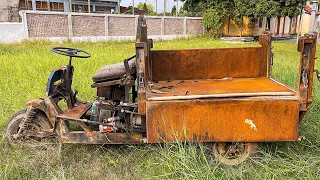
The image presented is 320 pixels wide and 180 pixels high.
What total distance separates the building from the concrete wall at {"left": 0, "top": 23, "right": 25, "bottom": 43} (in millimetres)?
4298

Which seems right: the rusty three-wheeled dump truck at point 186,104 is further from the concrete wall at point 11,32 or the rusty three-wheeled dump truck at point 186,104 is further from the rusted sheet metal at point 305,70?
the concrete wall at point 11,32

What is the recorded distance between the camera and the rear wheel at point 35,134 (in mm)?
3236

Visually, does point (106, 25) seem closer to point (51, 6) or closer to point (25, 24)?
point (25, 24)

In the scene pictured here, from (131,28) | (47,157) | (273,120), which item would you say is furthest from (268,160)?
(131,28)

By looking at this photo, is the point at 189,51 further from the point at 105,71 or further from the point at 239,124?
the point at 239,124

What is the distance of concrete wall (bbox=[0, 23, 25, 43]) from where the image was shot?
13320mm

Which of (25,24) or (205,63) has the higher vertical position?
(25,24)

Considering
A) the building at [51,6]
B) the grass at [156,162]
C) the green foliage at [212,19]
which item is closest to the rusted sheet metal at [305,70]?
the grass at [156,162]

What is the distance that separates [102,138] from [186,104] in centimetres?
93

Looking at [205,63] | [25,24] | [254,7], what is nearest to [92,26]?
[25,24]

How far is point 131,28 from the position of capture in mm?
18484

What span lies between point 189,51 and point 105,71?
118 cm

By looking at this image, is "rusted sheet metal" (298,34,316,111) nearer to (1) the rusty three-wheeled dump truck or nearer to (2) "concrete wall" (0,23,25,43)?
(1) the rusty three-wheeled dump truck

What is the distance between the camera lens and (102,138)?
2.98 meters
